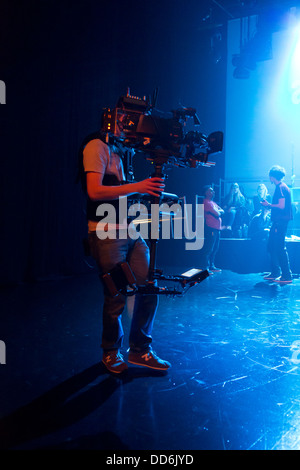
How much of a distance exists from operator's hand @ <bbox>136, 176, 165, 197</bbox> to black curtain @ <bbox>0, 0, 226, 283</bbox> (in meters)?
3.98

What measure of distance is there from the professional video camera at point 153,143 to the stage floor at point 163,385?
58 cm

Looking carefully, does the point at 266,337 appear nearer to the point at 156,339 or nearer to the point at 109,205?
→ the point at 156,339

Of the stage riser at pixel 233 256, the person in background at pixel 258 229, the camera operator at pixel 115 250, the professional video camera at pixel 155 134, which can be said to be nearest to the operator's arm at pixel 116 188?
the camera operator at pixel 115 250

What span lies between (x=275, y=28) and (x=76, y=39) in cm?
439

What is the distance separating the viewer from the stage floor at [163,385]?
5.39 feet

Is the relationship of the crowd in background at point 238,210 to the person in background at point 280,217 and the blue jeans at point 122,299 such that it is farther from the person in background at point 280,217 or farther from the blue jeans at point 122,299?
the blue jeans at point 122,299

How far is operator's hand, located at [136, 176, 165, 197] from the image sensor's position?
2064mm

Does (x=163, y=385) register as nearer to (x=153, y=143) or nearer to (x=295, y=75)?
(x=153, y=143)

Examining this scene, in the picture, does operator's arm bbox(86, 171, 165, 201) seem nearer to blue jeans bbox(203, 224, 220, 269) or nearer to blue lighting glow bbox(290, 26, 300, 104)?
blue jeans bbox(203, 224, 220, 269)

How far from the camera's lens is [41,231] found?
6.04 metres

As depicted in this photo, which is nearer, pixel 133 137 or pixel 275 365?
pixel 133 137
